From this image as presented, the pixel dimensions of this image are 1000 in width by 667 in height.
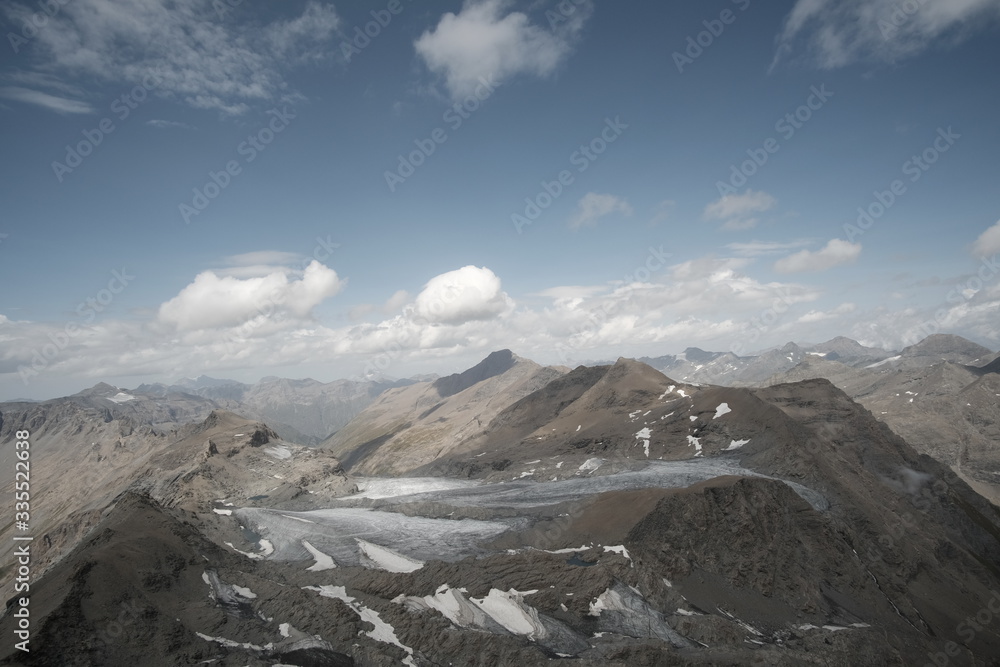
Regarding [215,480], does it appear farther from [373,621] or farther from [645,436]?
[645,436]

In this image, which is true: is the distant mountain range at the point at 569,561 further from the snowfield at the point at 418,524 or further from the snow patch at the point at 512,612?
the snowfield at the point at 418,524

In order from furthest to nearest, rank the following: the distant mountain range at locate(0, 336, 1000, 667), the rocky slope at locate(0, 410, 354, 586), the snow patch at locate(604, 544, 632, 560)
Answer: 1. the rocky slope at locate(0, 410, 354, 586)
2. the snow patch at locate(604, 544, 632, 560)
3. the distant mountain range at locate(0, 336, 1000, 667)

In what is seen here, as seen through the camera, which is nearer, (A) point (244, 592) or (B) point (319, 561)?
(A) point (244, 592)

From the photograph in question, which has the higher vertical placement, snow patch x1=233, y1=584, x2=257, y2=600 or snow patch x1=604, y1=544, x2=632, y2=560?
snow patch x1=233, y1=584, x2=257, y2=600

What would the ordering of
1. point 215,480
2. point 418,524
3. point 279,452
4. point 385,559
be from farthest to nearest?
point 279,452 < point 215,480 < point 418,524 < point 385,559

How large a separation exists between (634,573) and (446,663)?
17231mm

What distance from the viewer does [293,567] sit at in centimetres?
4462

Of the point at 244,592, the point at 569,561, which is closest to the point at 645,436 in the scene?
the point at 569,561

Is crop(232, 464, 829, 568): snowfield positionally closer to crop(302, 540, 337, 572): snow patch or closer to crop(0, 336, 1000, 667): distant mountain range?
crop(302, 540, 337, 572): snow patch

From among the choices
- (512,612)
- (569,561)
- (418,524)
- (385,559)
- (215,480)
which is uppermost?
(215,480)

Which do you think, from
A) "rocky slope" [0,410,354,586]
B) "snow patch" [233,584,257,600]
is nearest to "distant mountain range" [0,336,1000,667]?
"snow patch" [233,584,257,600]

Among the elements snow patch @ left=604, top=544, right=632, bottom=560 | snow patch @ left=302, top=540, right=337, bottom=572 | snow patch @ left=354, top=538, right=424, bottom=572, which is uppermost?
snow patch @ left=302, top=540, right=337, bottom=572

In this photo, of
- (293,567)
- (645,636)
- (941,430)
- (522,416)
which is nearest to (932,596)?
(645,636)

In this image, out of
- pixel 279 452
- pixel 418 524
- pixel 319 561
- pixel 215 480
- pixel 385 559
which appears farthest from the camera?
pixel 279 452
